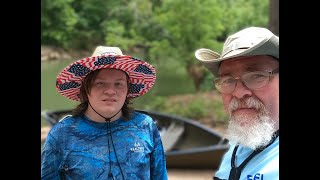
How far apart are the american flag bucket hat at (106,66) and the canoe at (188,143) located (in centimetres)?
294

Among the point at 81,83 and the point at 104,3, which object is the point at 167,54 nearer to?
the point at 104,3

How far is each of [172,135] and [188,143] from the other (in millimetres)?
269

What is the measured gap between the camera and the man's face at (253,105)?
1037mm

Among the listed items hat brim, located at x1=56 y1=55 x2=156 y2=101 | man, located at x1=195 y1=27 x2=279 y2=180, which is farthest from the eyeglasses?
hat brim, located at x1=56 y1=55 x2=156 y2=101

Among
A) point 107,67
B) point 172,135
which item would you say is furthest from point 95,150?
point 172,135

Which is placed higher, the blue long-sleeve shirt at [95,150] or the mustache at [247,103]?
the mustache at [247,103]

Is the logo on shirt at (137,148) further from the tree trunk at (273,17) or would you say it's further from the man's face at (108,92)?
the tree trunk at (273,17)

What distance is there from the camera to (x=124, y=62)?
1.04 m

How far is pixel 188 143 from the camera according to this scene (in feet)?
17.0

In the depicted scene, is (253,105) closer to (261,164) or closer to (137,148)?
(261,164)

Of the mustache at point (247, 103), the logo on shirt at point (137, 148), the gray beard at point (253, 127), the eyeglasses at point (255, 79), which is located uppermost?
the eyeglasses at point (255, 79)

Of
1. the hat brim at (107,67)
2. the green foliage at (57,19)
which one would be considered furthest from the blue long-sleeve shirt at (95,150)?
the green foliage at (57,19)
